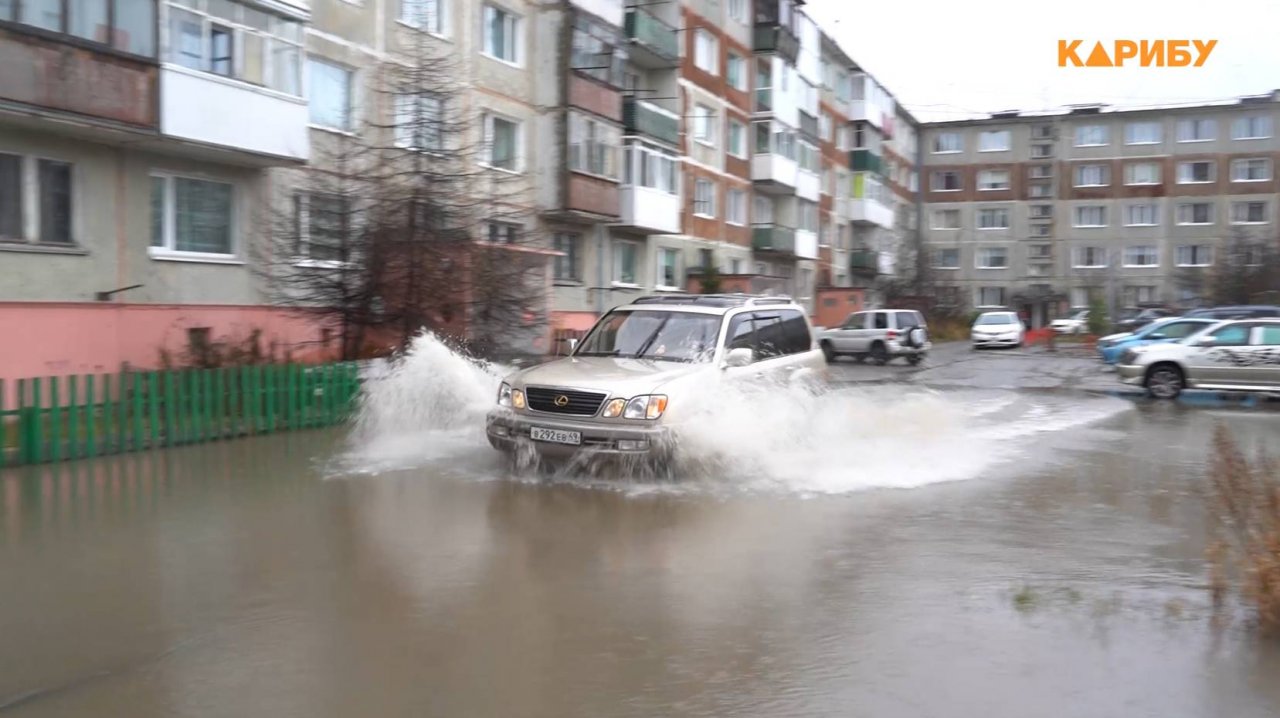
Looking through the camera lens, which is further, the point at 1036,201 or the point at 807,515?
the point at 1036,201

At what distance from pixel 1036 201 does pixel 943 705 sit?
7152 centimetres

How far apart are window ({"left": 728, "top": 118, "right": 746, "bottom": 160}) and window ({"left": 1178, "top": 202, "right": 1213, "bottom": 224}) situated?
39.0m

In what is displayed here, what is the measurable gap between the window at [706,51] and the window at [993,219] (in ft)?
123

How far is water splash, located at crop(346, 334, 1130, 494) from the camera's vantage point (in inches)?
390

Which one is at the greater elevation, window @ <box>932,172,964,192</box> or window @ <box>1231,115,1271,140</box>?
window @ <box>1231,115,1271,140</box>

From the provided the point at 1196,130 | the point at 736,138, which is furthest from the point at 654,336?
the point at 1196,130

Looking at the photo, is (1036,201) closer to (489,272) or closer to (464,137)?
(464,137)

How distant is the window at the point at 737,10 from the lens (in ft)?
136

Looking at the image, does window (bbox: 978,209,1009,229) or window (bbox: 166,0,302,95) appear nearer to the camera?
window (bbox: 166,0,302,95)

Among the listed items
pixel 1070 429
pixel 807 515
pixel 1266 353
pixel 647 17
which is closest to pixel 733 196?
pixel 647 17

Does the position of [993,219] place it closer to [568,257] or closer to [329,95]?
[568,257]

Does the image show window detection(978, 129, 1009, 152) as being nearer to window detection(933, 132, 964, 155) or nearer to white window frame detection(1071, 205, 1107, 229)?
window detection(933, 132, 964, 155)

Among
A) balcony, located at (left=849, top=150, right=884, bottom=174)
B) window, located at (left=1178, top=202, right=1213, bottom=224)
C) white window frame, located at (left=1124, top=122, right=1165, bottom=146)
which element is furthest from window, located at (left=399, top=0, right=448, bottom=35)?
window, located at (left=1178, top=202, right=1213, bottom=224)

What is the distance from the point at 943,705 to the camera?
4.46 meters
